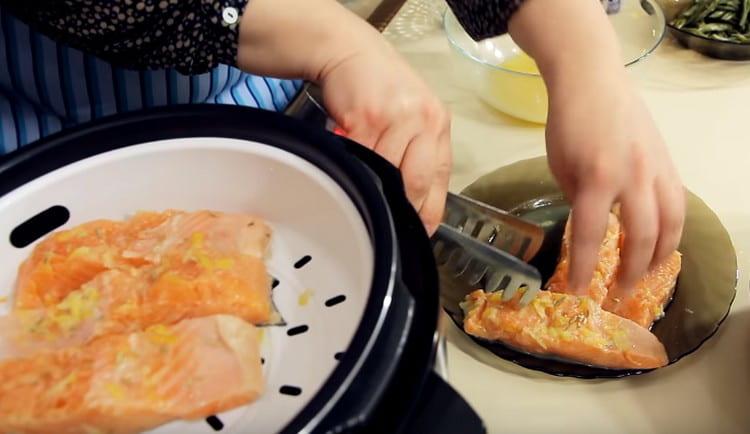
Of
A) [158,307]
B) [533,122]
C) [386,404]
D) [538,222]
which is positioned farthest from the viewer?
[533,122]

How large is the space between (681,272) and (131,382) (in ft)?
1.92

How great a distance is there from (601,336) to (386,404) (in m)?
0.39

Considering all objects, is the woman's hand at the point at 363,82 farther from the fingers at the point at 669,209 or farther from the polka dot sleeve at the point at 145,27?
the fingers at the point at 669,209

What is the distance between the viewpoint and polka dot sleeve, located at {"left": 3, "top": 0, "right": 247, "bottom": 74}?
672mm

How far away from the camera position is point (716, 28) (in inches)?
44.4

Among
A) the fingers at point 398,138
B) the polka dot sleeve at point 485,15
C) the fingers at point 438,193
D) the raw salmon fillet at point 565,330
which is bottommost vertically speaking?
the raw salmon fillet at point 565,330

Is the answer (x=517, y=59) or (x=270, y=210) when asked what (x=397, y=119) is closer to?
(x=270, y=210)

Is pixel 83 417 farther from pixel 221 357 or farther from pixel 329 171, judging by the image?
pixel 329 171

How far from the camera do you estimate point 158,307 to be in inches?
20.4

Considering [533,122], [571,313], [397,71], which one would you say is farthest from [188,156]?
[533,122]

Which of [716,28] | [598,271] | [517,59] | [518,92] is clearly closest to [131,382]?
[598,271]

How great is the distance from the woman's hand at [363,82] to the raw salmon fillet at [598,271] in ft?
0.62

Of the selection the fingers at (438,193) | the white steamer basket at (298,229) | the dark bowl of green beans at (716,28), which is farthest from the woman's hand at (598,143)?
the dark bowl of green beans at (716,28)

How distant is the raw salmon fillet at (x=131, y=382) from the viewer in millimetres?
454
